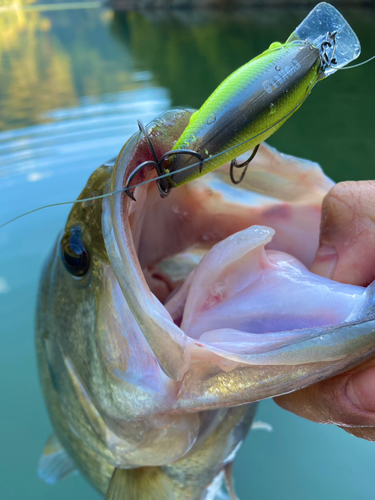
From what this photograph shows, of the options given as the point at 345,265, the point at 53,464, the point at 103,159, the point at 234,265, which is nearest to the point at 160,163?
the point at 234,265

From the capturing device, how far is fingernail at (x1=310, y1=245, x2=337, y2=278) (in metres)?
0.66

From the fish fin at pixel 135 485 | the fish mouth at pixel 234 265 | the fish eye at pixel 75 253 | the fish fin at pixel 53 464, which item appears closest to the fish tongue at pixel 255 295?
the fish mouth at pixel 234 265

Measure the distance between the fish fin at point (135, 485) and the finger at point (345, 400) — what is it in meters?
0.36

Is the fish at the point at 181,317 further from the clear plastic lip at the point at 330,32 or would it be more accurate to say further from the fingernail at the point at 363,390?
the clear plastic lip at the point at 330,32

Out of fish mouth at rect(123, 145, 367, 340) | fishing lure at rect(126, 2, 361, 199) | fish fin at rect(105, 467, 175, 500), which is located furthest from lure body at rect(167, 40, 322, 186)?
fish fin at rect(105, 467, 175, 500)

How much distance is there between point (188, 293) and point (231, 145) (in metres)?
0.29

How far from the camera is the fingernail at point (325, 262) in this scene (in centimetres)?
66

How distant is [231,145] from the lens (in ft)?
1.43

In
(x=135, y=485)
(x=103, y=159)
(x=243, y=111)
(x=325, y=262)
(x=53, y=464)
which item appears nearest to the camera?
(x=243, y=111)

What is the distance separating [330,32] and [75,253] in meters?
0.48

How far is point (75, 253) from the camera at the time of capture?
69 cm

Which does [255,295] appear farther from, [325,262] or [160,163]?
[160,163]

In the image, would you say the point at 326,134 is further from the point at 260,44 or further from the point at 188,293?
the point at 260,44

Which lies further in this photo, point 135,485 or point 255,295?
point 135,485
